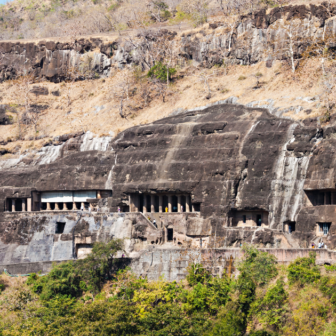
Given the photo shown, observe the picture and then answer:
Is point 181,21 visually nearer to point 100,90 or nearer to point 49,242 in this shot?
point 100,90

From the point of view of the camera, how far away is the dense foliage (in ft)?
128

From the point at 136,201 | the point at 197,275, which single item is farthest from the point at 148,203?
the point at 197,275

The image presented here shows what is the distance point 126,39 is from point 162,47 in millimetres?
6669

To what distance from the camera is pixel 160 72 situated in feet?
277

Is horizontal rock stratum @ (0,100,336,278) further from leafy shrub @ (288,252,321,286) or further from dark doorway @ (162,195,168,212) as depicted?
leafy shrub @ (288,252,321,286)

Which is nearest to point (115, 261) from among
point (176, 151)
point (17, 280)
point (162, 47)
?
point (17, 280)

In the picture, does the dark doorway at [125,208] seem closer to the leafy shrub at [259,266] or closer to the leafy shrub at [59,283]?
the leafy shrub at [59,283]

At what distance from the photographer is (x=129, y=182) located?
60.8m

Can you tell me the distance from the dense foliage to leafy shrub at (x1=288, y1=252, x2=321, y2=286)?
0.07 meters

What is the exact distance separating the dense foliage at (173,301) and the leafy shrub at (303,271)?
0.21 ft

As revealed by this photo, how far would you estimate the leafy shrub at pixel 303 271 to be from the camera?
4244cm

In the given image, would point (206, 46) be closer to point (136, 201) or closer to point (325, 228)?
point (136, 201)

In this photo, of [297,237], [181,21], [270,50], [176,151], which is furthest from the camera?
[181,21]

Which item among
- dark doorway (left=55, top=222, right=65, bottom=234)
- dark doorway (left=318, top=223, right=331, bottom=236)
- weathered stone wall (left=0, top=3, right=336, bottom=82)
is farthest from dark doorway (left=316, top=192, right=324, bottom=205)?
weathered stone wall (left=0, top=3, right=336, bottom=82)
